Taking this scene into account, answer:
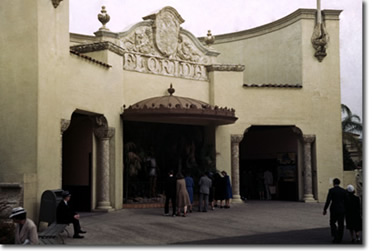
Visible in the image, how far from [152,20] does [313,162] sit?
30.4ft

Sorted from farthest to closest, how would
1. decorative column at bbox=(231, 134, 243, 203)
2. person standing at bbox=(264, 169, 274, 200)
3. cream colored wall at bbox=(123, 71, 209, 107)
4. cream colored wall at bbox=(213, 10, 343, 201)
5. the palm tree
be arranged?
1. the palm tree
2. person standing at bbox=(264, 169, 274, 200)
3. cream colored wall at bbox=(213, 10, 343, 201)
4. decorative column at bbox=(231, 134, 243, 203)
5. cream colored wall at bbox=(123, 71, 209, 107)

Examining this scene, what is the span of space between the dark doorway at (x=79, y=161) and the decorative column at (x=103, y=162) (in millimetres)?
354

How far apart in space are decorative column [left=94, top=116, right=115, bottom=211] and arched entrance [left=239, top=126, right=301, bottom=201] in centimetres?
868

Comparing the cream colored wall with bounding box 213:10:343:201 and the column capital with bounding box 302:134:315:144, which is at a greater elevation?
the cream colored wall with bounding box 213:10:343:201

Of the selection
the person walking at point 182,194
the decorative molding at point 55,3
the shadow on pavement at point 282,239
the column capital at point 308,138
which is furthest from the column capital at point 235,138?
the decorative molding at point 55,3

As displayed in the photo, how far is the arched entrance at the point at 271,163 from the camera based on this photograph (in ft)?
79.9

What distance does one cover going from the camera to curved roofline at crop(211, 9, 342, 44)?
23641mm

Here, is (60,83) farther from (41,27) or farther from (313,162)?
(313,162)

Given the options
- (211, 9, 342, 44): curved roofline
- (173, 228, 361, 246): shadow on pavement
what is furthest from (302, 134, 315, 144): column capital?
(173, 228, 361, 246): shadow on pavement

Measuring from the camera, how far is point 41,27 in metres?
14.5

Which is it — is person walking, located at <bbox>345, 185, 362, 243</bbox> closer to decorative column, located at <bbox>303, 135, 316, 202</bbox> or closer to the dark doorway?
the dark doorway

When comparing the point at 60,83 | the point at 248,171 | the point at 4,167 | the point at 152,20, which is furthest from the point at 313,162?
the point at 4,167

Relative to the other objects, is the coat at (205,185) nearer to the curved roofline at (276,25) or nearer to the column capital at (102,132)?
the column capital at (102,132)

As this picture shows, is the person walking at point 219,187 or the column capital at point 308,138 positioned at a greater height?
the column capital at point 308,138
